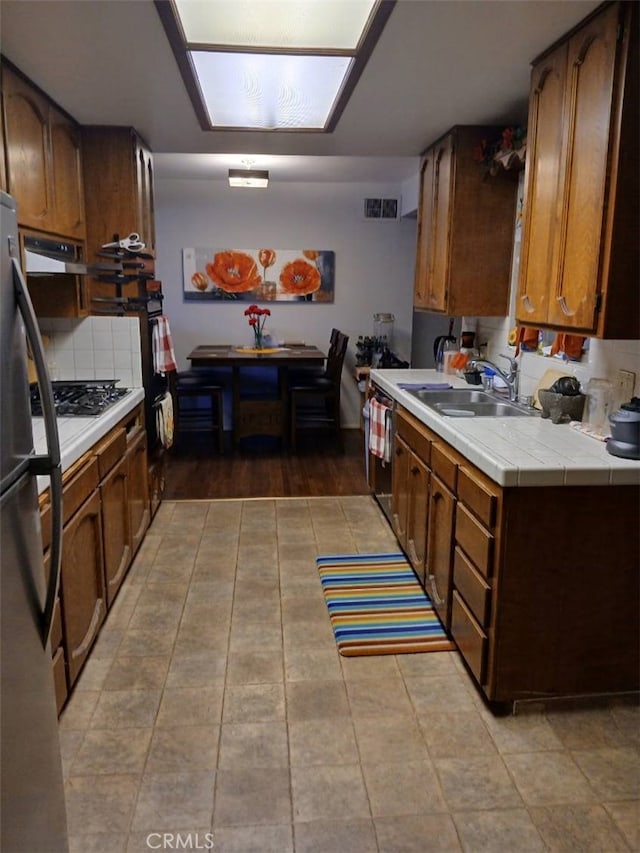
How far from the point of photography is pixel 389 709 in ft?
6.73

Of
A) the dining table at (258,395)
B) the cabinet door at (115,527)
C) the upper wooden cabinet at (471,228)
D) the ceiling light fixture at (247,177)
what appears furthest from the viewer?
the dining table at (258,395)

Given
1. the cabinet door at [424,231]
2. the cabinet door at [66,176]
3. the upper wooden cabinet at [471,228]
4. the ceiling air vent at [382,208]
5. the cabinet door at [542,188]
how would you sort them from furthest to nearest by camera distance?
the ceiling air vent at [382,208], the cabinet door at [424,231], the upper wooden cabinet at [471,228], the cabinet door at [66,176], the cabinet door at [542,188]

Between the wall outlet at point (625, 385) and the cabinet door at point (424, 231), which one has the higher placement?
the cabinet door at point (424, 231)

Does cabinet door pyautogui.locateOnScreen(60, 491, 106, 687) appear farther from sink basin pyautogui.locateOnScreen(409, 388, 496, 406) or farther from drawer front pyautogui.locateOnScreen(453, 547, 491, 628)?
sink basin pyautogui.locateOnScreen(409, 388, 496, 406)

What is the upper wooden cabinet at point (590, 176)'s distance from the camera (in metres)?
1.83

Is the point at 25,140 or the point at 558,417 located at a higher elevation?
the point at 25,140

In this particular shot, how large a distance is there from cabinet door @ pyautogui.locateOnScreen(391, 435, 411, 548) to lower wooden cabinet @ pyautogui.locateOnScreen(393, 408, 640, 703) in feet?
3.09

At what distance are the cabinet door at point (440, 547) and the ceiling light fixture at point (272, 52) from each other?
1.63 metres

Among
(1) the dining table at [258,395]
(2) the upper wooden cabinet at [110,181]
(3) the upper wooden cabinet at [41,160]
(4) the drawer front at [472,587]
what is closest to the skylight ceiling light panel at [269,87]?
(2) the upper wooden cabinet at [110,181]

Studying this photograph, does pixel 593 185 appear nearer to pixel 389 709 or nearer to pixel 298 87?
pixel 298 87

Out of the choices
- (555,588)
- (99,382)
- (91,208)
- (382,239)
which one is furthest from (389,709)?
(382,239)

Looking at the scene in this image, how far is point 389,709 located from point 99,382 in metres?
2.22

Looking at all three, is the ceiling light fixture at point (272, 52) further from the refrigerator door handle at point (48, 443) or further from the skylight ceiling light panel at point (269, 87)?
the refrigerator door handle at point (48, 443)

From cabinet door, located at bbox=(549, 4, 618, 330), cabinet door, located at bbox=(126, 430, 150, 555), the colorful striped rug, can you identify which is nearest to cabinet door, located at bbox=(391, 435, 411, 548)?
the colorful striped rug
